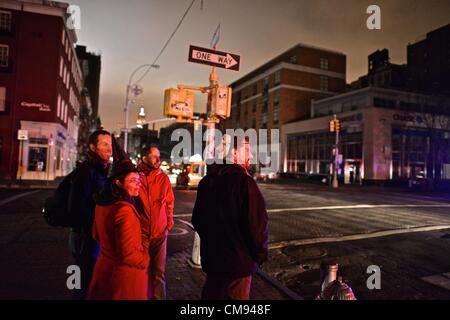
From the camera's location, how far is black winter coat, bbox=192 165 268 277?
2.48 m

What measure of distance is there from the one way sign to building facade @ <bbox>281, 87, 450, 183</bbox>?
2786cm

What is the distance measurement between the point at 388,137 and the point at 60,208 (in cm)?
3555

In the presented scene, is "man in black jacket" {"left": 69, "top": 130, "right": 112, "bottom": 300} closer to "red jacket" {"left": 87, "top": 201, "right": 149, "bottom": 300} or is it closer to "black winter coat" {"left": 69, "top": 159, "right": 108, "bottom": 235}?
"black winter coat" {"left": 69, "top": 159, "right": 108, "bottom": 235}

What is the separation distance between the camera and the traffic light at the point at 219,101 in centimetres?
763

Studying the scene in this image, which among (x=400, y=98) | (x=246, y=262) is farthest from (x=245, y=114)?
(x=246, y=262)

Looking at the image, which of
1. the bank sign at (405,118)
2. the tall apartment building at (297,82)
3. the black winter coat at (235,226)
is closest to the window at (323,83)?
the tall apartment building at (297,82)

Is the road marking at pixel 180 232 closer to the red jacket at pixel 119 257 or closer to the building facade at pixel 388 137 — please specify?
the red jacket at pixel 119 257

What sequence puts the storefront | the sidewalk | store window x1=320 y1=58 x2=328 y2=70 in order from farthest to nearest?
store window x1=320 y1=58 x2=328 y2=70 < the storefront < the sidewalk

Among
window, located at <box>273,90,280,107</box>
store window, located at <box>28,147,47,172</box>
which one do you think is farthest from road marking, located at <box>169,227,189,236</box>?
window, located at <box>273,90,280,107</box>

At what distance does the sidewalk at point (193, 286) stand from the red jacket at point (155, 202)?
1049 mm

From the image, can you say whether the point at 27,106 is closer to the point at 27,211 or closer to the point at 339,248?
the point at 27,211

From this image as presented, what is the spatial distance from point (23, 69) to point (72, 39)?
27.4 feet

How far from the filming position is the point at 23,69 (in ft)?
79.4

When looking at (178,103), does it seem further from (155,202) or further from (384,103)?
(384,103)
